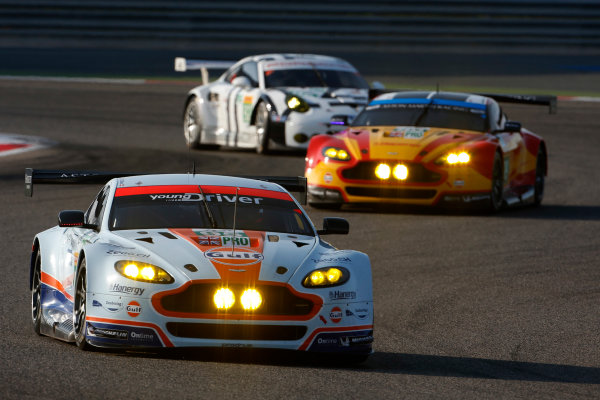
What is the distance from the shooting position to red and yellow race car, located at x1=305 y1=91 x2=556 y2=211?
1474cm

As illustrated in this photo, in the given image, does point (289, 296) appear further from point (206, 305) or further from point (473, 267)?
point (473, 267)

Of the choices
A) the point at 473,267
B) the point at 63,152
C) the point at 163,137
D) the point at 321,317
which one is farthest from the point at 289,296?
the point at 163,137

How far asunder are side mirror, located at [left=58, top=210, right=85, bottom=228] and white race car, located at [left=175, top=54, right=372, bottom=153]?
35.5 ft

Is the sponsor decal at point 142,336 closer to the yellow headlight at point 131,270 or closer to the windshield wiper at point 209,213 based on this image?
the yellow headlight at point 131,270

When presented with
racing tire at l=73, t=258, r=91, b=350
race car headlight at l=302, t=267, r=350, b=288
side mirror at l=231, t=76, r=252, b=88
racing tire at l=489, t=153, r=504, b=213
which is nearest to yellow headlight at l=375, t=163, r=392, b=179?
racing tire at l=489, t=153, r=504, b=213

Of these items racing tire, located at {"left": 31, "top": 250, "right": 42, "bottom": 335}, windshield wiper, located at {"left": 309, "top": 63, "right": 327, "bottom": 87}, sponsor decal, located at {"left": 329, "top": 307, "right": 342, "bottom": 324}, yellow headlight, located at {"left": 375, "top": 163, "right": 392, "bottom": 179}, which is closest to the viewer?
sponsor decal, located at {"left": 329, "top": 307, "right": 342, "bottom": 324}

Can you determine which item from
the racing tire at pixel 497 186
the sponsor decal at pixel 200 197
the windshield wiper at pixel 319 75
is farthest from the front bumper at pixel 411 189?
the sponsor decal at pixel 200 197

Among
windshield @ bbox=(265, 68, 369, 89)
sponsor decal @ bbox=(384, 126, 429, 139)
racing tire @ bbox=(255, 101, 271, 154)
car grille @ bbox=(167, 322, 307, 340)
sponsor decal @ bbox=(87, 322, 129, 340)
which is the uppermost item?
car grille @ bbox=(167, 322, 307, 340)

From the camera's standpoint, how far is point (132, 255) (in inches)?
290

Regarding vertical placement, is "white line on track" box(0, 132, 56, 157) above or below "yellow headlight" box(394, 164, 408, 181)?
below

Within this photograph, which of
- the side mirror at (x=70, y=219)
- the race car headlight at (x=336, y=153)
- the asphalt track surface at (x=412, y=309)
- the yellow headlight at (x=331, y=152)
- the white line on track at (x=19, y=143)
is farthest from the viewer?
the white line on track at (x=19, y=143)

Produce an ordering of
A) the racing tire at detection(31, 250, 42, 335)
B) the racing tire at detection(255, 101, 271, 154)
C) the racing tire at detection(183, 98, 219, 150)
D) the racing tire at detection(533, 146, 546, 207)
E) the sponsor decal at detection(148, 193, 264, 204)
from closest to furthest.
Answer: the racing tire at detection(31, 250, 42, 335) < the sponsor decal at detection(148, 193, 264, 204) < the racing tire at detection(533, 146, 546, 207) < the racing tire at detection(255, 101, 271, 154) < the racing tire at detection(183, 98, 219, 150)

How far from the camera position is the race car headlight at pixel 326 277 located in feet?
24.3

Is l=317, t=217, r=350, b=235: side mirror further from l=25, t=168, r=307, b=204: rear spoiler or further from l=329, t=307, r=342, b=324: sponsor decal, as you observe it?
l=329, t=307, r=342, b=324: sponsor decal
